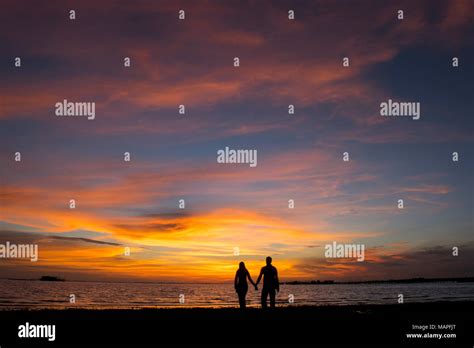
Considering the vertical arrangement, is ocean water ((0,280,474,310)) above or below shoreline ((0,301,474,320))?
below

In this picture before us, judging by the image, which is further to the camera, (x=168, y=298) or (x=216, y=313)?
(x=168, y=298)

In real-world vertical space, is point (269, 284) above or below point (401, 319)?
above

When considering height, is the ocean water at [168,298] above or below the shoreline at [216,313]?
below

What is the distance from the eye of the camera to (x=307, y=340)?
15.7 metres

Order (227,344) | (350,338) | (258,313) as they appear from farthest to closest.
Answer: (258,313) < (350,338) < (227,344)

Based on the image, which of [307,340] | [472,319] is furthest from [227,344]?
[472,319]

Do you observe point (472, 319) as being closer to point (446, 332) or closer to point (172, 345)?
point (446, 332)

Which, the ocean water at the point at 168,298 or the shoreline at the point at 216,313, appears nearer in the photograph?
the shoreline at the point at 216,313

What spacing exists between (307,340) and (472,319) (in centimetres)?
1020

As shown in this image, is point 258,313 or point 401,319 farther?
point 258,313

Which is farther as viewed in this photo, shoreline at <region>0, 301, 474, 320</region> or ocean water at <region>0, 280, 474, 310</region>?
ocean water at <region>0, 280, 474, 310</region>

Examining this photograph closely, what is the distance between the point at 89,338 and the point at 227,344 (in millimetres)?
4910

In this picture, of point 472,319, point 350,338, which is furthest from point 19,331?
point 472,319

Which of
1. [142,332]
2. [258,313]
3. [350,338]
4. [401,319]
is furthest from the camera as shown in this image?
[258,313]
